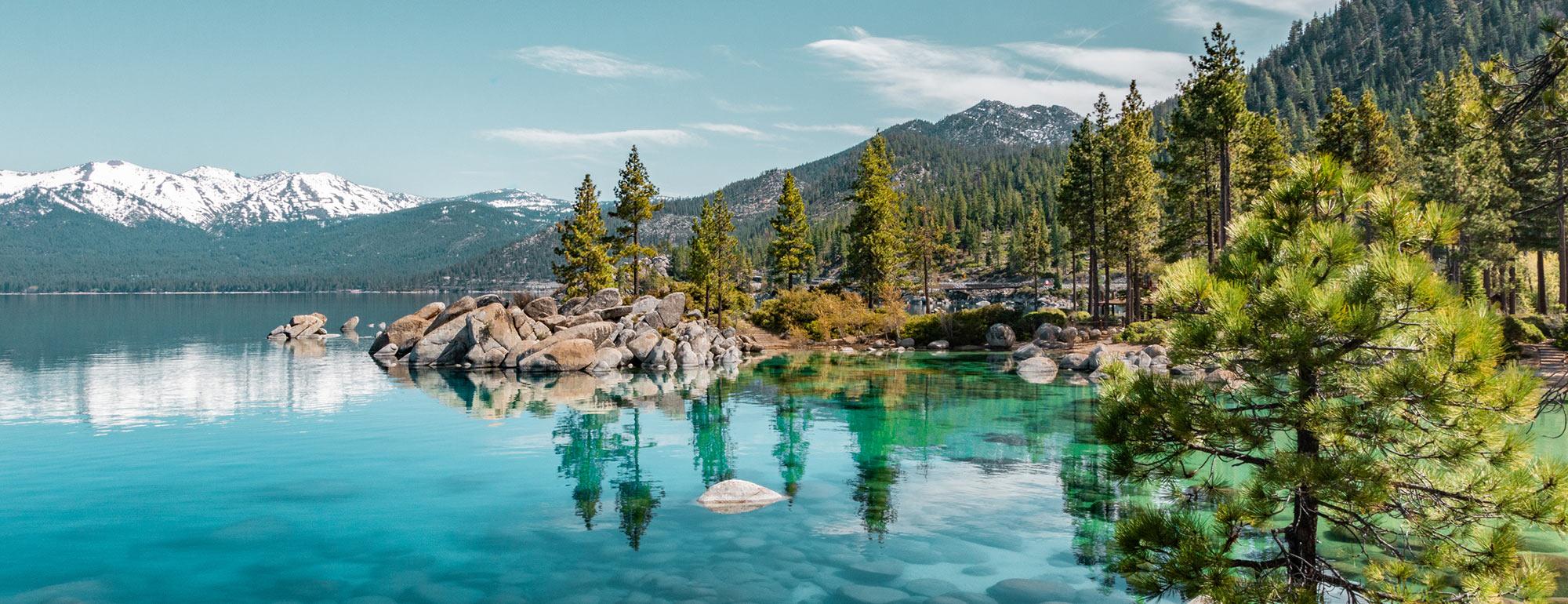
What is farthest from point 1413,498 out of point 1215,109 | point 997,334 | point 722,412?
point 997,334

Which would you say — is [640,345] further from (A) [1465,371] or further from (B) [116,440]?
(A) [1465,371]

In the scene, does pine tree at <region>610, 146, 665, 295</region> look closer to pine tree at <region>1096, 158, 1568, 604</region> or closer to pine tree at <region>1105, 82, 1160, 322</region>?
pine tree at <region>1105, 82, 1160, 322</region>

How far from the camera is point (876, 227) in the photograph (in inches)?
2719

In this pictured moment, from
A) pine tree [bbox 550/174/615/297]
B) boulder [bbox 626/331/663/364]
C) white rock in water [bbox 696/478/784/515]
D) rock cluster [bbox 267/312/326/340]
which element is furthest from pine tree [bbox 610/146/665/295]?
white rock in water [bbox 696/478/784/515]

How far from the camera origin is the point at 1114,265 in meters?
59.7

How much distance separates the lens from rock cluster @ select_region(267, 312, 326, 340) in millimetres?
74875

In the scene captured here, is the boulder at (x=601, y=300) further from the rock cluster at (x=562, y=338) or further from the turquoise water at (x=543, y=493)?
the turquoise water at (x=543, y=493)

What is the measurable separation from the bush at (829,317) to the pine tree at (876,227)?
2.63 metres

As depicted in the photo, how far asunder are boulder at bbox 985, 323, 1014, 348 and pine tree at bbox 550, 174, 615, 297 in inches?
1128

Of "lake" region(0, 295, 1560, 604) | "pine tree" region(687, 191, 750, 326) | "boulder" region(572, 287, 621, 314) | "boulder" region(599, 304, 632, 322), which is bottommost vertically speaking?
"lake" region(0, 295, 1560, 604)

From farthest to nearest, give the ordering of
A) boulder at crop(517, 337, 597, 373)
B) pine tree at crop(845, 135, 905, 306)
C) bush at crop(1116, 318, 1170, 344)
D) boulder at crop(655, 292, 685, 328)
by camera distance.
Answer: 1. pine tree at crop(845, 135, 905, 306)
2. boulder at crop(655, 292, 685, 328)
3. boulder at crop(517, 337, 597, 373)
4. bush at crop(1116, 318, 1170, 344)

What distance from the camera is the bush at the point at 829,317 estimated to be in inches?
2539

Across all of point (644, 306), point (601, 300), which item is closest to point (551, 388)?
point (644, 306)

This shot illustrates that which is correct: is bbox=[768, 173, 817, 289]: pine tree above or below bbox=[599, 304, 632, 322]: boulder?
above
